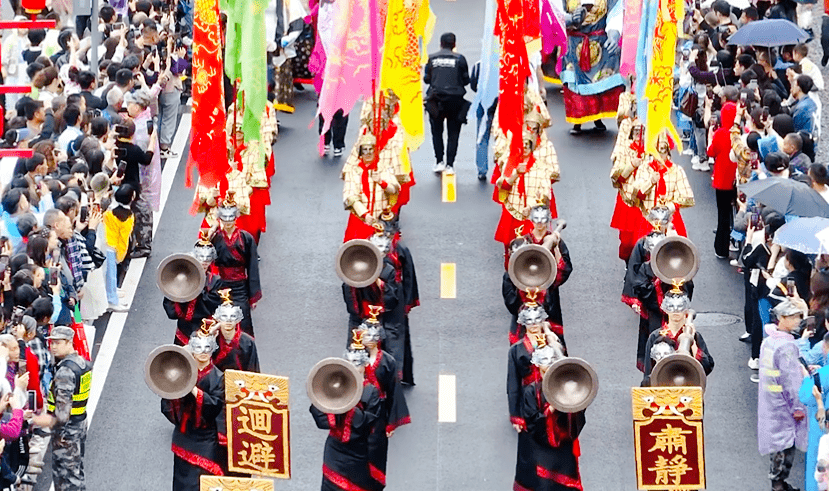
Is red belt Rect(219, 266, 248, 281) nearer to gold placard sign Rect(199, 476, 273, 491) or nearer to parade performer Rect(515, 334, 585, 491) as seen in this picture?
parade performer Rect(515, 334, 585, 491)

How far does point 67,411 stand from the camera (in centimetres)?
1196

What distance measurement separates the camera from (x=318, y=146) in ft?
66.5

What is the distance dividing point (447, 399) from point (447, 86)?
17.2 feet

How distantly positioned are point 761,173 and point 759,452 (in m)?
3.02

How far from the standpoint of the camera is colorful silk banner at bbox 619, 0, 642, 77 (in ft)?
54.1

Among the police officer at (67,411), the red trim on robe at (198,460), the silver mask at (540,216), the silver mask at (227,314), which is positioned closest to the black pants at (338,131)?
the silver mask at (540,216)

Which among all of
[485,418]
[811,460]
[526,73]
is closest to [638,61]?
[526,73]

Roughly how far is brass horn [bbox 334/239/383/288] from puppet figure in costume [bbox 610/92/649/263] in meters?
3.39

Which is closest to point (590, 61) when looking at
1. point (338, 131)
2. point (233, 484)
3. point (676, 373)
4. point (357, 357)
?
point (338, 131)

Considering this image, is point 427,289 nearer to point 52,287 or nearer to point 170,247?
point 170,247

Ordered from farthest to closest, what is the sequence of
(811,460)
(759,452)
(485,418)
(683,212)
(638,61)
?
1. (683,212)
2. (638,61)
3. (485,418)
4. (759,452)
5. (811,460)

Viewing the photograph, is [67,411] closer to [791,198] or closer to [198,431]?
[198,431]

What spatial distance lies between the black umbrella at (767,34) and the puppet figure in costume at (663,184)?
2.59m

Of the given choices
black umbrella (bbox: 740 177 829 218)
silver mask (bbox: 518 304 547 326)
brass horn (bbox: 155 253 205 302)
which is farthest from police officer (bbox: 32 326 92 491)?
black umbrella (bbox: 740 177 829 218)
